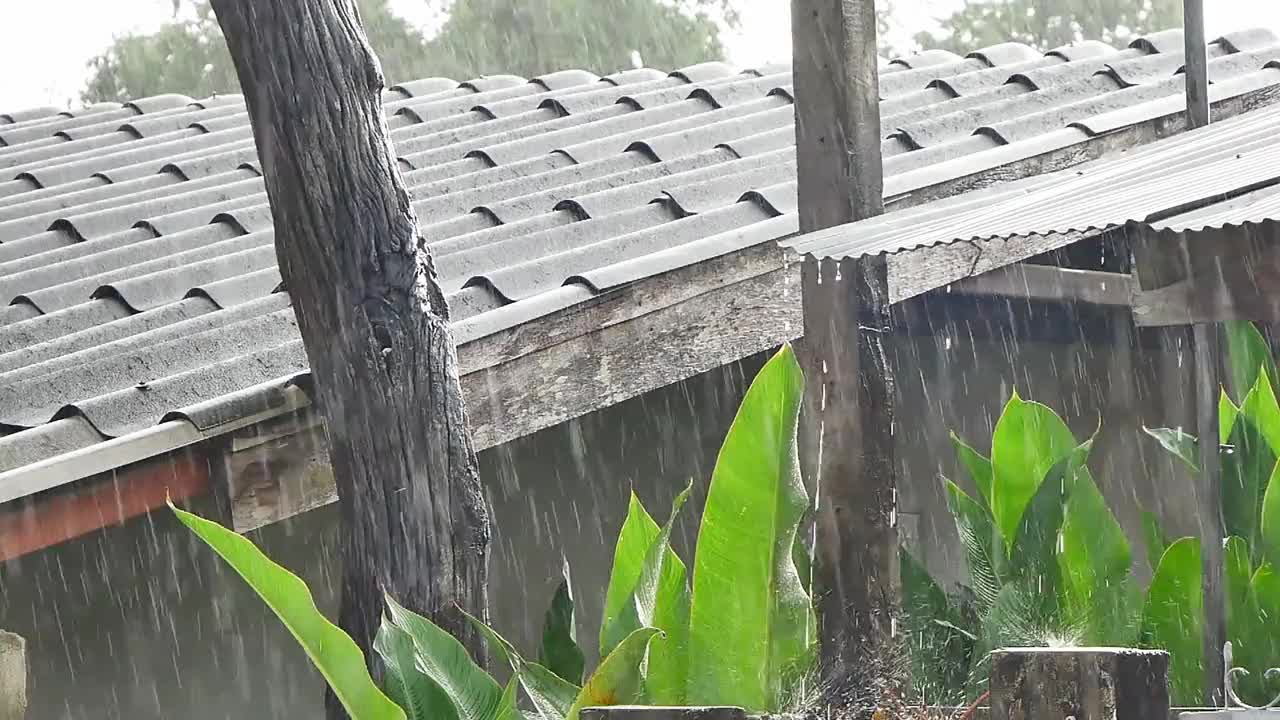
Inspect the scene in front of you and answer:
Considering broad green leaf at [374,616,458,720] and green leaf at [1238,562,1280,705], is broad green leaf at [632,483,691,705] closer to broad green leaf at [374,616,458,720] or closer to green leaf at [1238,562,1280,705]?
broad green leaf at [374,616,458,720]

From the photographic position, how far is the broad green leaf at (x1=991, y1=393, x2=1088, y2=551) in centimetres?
342

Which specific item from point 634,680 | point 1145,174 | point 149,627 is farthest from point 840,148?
point 149,627

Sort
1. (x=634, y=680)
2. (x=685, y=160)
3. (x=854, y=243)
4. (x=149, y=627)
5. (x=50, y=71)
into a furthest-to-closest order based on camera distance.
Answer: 1. (x=50, y=71)
2. (x=685, y=160)
3. (x=149, y=627)
4. (x=854, y=243)
5. (x=634, y=680)

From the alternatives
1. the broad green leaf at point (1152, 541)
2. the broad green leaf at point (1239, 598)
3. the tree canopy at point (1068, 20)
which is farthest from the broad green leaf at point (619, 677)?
the tree canopy at point (1068, 20)

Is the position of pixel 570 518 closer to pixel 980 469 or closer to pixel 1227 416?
pixel 980 469

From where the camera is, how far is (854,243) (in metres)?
2.85

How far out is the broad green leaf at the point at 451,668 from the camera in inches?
99.7

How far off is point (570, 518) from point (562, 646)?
1.74m

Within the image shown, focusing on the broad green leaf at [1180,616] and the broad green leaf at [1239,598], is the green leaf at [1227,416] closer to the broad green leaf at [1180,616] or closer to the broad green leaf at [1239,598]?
the broad green leaf at [1239,598]

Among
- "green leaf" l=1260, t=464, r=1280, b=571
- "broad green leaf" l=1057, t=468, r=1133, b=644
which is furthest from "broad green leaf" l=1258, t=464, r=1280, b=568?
"broad green leaf" l=1057, t=468, r=1133, b=644

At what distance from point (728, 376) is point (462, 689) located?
102 inches

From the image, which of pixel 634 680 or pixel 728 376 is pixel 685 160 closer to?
pixel 728 376

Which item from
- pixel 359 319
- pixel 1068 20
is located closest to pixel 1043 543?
pixel 359 319

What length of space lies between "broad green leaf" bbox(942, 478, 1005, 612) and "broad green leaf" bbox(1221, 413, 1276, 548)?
0.63 m
